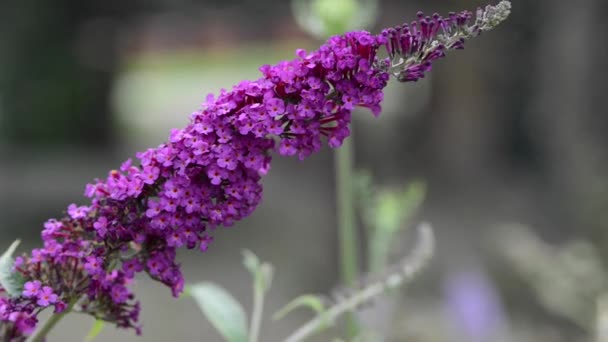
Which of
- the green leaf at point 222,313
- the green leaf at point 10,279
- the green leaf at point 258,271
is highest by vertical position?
the green leaf at point 258,271

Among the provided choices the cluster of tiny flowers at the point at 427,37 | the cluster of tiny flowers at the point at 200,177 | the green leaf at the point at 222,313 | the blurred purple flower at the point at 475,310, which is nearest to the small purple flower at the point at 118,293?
the cluster of tiny flowers at the point at 200,177

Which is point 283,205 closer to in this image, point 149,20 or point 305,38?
point 305,38

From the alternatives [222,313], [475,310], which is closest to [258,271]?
[222,313]

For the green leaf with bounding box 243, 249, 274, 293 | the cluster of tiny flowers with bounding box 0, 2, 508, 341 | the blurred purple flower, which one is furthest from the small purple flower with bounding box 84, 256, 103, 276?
the blurred purple flower

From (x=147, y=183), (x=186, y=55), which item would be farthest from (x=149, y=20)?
(x=147, y=183)

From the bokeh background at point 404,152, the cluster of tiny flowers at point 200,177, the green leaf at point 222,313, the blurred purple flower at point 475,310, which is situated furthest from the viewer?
the bokeh background at point 404,152

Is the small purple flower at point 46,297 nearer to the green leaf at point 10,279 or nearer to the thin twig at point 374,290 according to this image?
the green leaf at point 10,279

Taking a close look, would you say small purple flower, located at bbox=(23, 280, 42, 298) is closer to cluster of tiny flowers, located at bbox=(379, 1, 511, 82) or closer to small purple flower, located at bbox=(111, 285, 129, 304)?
small purple flower, located at bbox=(111, 285, 129, 304)

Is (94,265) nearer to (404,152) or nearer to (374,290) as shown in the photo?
(374,290)
